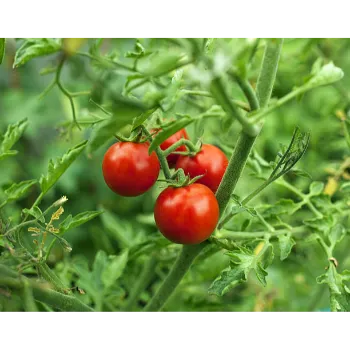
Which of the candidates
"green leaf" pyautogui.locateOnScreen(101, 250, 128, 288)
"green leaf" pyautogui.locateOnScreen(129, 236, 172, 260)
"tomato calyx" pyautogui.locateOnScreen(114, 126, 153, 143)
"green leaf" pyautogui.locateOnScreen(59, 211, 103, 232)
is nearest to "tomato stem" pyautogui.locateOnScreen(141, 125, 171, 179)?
"tomato calyx" pyautogui.locateOnScreen(114, 126, 153, 143)

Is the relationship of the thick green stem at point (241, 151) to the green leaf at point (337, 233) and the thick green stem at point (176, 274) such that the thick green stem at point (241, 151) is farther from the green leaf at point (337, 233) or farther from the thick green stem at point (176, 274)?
the green leaf at point (337, 233)

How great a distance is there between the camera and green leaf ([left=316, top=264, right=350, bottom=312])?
2.86 feet

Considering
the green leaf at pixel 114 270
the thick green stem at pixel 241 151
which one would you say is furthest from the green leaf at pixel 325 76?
the green leaf at pixel 114 270

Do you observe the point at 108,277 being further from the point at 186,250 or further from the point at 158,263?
the point at 186,250

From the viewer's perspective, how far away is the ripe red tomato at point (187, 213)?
812 millimetres

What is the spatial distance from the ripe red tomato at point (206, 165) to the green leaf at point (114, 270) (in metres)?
0.31

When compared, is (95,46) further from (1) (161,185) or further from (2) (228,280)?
(2) (228,280)

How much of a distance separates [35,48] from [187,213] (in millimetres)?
305

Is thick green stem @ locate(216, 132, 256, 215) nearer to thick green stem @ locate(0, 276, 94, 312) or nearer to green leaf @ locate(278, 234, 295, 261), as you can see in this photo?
green leaf @ locate(278, 234, 295, 261)

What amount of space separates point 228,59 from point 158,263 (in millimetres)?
692

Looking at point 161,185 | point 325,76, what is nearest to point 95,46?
point 161,185

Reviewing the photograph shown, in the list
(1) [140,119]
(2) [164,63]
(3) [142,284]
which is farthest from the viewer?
(3) [142,284]

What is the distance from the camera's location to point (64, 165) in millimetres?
832

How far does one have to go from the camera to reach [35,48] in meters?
0.76
